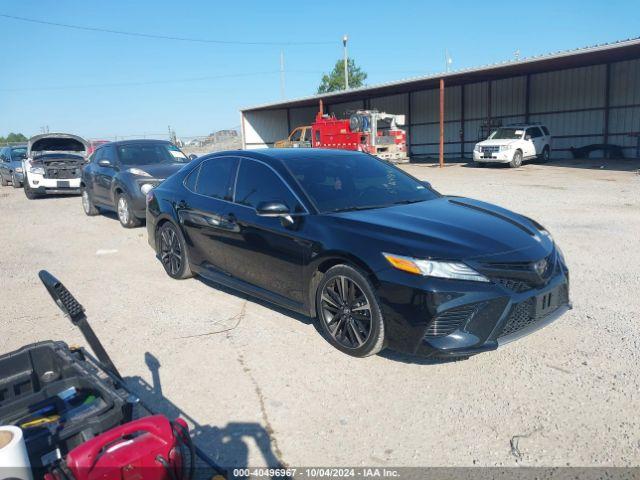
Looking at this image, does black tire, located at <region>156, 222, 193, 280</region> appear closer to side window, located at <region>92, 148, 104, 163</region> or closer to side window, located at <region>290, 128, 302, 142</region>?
side window, located at <region>92, 148, 104, 163</region>

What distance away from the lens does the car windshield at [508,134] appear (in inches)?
924

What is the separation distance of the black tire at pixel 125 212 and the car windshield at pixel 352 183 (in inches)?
223

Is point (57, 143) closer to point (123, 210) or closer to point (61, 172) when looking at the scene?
point (61, 172)

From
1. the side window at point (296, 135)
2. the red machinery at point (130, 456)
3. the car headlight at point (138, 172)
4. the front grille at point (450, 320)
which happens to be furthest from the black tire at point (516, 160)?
the red machinery at point (130, 456)

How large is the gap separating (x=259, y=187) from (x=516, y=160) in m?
20.6

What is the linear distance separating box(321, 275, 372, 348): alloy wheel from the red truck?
20585 mm

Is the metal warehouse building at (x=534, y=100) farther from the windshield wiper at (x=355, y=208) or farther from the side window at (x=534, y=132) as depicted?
the windshield wiper at (x=355, y=208)

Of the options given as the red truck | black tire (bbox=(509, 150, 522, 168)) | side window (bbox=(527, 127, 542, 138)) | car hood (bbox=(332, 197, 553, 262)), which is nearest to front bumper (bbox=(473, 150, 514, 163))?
black tire (bbox=(509, 150, 522, 168))

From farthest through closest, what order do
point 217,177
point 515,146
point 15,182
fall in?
point 515,146 → point 15,182 → point 217,177

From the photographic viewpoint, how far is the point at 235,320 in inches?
188

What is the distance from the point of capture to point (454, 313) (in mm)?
3305

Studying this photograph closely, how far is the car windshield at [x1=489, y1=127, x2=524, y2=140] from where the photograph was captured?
2347cm

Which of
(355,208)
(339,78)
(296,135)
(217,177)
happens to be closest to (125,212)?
(217,177)

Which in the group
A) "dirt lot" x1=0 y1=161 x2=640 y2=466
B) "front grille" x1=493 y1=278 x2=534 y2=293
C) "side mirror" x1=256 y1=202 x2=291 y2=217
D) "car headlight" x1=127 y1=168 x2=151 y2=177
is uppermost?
"car headlight" x1=127 y1=168 x2=151 y2=177
